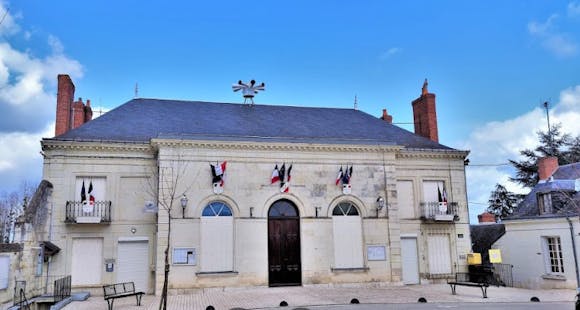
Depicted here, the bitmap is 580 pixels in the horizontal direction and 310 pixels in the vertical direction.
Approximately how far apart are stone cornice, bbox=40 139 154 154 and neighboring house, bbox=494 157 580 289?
Answer: 15541 mm

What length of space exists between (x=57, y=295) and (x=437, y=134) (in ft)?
56.9

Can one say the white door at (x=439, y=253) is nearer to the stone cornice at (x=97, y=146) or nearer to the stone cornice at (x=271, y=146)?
the stone cornice at (x=271, y=146)

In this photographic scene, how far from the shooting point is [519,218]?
20.2 meters

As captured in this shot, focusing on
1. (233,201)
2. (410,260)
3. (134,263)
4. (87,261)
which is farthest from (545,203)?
(87,261)

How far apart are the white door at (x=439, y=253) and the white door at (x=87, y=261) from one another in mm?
13150

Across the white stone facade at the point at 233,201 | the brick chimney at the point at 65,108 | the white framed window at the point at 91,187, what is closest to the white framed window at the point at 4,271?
the white stone facade at the point at 233,201

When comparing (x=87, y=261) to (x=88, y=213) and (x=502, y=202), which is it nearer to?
(x=88, y=213)

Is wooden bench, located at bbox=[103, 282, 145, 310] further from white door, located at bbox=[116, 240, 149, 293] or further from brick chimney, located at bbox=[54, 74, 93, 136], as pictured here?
brick chimney, located at bbox=[54, 74, 93, 136]

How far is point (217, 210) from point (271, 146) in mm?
3134

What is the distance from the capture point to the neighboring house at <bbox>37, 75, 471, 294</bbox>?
17.3 m

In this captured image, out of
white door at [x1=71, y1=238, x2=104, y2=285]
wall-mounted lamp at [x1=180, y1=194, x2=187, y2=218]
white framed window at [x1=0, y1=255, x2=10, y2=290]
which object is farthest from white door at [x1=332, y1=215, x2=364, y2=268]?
white framed window at [x1=0, y1=255, x2=10, y2=290]

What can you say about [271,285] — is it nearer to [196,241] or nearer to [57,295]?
[196,241]

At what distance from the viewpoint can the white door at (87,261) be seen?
57.5 feet

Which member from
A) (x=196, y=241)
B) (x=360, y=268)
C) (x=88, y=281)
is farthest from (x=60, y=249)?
(x=360, y=268)
